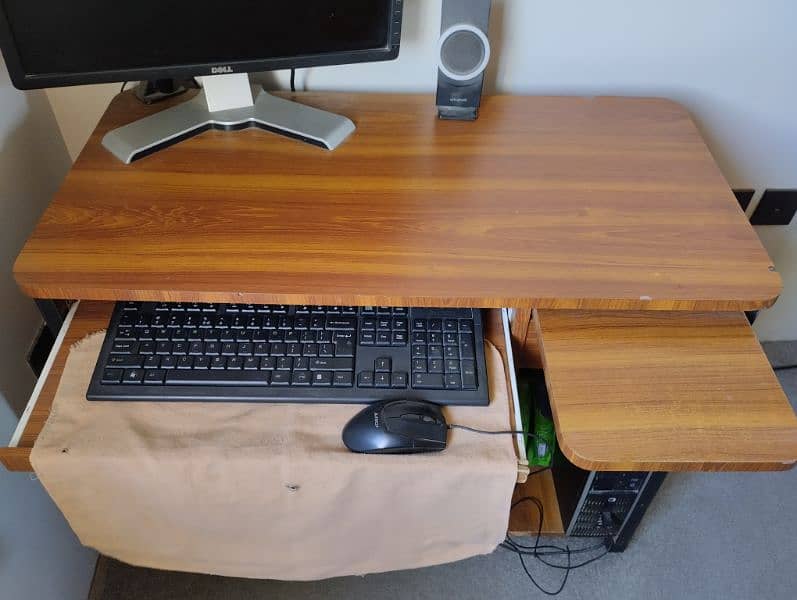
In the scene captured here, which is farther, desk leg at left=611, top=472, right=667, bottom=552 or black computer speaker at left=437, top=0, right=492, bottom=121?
desk leg at left=611, top=472, right=667, bottom=552

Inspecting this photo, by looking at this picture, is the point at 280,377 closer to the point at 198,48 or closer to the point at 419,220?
the point at 419,220

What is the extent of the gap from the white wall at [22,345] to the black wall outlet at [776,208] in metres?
1.34

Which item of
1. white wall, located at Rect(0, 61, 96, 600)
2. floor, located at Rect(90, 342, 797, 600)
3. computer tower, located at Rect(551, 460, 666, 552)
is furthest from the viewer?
floor, located at Rect(90, 342, 797, 600)

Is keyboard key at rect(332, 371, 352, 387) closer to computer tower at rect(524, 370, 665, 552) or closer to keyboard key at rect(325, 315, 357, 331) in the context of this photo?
keyboard key at rect(325, 315, 357, 331)

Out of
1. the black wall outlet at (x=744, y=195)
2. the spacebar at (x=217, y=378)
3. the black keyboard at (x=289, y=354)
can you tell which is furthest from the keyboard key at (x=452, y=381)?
the black wall outlet at (x=744, y=195)

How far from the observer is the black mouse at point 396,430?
75cm

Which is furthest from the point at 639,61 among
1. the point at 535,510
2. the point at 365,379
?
the point at 535,510

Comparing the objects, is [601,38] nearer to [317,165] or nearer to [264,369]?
[317,165]

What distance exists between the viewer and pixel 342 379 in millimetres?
813

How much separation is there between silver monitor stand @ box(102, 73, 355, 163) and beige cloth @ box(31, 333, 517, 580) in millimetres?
318

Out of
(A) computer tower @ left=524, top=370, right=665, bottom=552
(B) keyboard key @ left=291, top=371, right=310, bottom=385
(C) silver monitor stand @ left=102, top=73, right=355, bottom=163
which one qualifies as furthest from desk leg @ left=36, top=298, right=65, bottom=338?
(A) computer tower @ left=524, top=370, right=665, bottom=552

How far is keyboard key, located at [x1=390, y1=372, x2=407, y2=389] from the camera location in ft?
2.66

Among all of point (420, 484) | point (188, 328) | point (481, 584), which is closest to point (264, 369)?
point (188, 328)

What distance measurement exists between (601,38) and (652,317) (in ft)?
1.69
